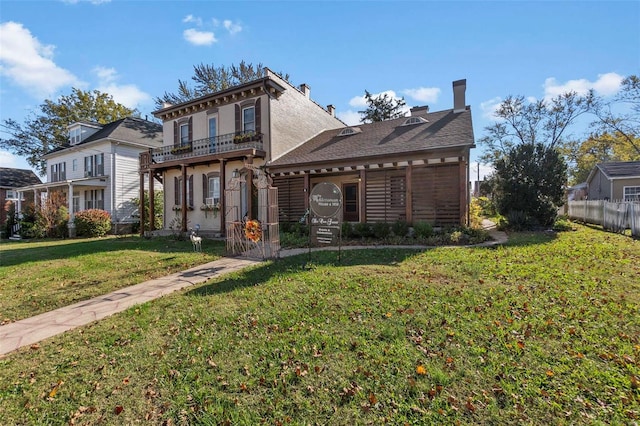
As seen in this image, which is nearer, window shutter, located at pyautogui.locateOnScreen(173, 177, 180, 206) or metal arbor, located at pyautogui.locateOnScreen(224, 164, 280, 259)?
metal arbor, located at pyautogui.locateOnScreen(224, 164, 280, 259)

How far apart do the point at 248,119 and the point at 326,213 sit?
10.5m

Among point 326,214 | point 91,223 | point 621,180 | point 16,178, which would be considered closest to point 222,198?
point 326,214

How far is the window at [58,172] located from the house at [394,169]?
70.1ft

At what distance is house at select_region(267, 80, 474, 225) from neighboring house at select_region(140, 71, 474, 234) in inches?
1.6

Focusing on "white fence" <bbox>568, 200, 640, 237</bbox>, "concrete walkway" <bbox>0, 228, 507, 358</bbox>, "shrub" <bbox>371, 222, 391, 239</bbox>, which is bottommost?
"concrete walkway" <bbox>0, 228, 507, 358</bbox>

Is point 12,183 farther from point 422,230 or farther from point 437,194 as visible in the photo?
point 437,194

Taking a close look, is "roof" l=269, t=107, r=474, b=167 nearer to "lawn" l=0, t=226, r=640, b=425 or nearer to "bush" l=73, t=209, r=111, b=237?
"lawn" l=0, t=226, r=640, b=425

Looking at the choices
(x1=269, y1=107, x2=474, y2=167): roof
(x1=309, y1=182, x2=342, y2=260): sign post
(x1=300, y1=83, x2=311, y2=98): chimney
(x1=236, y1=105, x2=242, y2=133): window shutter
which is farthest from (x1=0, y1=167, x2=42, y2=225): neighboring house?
(x1=309, y1=182, x2=342, y2=260): sign post

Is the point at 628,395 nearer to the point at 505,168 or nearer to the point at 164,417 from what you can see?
the point at 164,417

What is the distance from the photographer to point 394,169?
13.3 meters

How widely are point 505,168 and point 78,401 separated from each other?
52.3ft

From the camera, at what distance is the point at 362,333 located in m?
3.88

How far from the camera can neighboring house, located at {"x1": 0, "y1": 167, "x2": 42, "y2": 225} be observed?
90.2ft

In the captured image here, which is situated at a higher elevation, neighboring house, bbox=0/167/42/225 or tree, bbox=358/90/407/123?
tree, bbox=358/90/407/123
